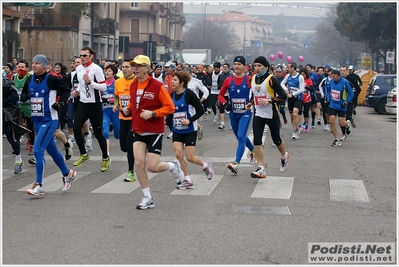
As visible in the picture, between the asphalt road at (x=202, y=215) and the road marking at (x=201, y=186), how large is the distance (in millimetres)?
13

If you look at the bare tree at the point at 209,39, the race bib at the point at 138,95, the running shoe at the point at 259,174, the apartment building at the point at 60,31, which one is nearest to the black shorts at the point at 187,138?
the running shoe at the point at 259,174

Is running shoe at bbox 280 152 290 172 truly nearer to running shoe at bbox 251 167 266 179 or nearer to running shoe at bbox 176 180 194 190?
running shoe at bbox 251 167 266 179

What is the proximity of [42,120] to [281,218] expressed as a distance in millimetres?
3643

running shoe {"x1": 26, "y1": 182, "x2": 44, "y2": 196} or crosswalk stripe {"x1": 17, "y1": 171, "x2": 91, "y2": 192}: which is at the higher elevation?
running shoe {"x1": 26, "y1": 182, "x2": 44, "y2": 196}

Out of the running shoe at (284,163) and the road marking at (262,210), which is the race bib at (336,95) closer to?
the running shoe at (284,163)

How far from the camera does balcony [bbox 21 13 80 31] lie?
4769 cm

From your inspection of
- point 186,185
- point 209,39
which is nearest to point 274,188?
point 186,185

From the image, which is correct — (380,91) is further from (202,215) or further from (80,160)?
(202,215)

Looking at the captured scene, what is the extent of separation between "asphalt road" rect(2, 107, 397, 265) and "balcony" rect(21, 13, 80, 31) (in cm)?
3432

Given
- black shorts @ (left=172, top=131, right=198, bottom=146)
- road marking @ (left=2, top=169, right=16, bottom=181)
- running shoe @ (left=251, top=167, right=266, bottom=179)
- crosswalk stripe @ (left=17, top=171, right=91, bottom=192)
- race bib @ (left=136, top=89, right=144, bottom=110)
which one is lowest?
road marking @ (left=2, top=169, right=16, bottom=181)

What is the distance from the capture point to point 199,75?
27.3m

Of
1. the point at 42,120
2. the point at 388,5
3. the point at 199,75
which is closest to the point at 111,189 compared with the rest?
the point at 42,120

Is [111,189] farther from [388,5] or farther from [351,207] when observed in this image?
[388,5]

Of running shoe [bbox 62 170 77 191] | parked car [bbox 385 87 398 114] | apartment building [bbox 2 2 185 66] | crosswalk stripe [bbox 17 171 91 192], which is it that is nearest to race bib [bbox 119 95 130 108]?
crosswalk stripe [bbox 17 171 91 192]
